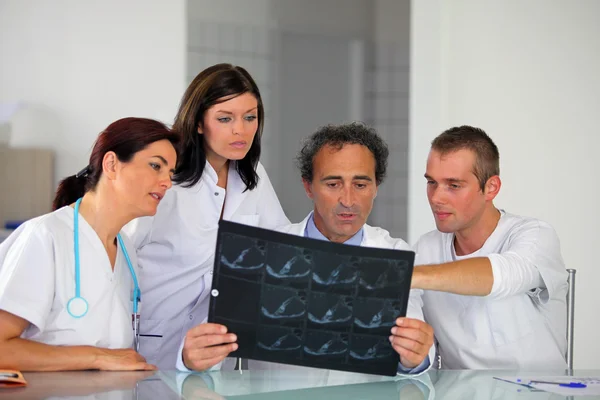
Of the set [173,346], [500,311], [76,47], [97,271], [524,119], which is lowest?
[173,346]

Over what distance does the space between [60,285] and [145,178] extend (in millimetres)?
331

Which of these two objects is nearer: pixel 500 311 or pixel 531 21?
pixel 500 311

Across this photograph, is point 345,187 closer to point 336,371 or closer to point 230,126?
point 230,126

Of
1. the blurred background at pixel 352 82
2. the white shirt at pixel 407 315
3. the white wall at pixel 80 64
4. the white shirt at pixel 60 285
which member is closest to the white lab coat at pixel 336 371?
the white shirt at pixel 407 315

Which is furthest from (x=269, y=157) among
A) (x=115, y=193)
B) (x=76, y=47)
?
(x=115, y=193)

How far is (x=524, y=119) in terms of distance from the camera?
4406mm

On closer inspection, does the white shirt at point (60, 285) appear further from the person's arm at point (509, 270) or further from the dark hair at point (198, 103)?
the person's arm at point (509, 270)

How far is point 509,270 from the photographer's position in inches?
80.4

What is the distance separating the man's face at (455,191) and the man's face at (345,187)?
192 millimetres

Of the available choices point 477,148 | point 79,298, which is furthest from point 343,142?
point 79,298

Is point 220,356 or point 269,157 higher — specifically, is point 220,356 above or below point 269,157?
below

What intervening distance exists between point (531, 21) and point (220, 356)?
3.37 m

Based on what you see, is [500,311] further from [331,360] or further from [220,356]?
[220,356]

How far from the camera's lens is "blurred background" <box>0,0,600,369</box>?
4.36 metres
